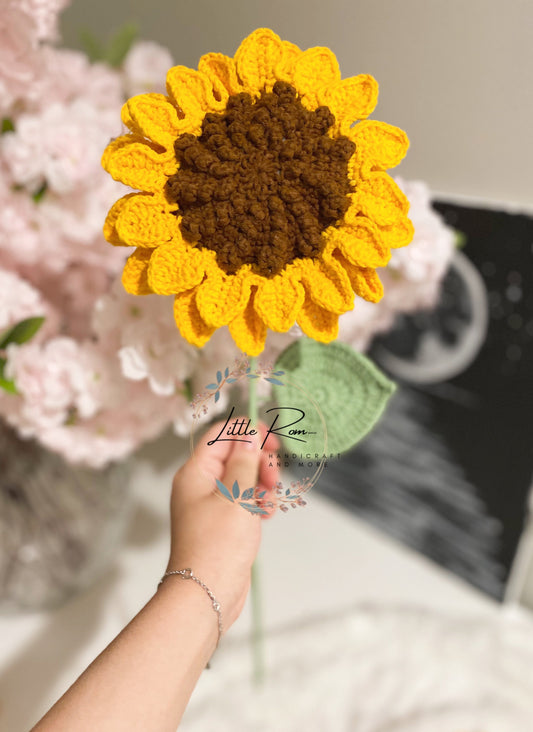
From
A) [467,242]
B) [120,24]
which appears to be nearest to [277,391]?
[467,242]

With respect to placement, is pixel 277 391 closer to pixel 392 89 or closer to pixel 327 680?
pixel 392 89

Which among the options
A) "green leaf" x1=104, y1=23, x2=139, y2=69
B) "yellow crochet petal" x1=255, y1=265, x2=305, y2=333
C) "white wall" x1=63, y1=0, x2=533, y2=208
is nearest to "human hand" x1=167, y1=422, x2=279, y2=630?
"yellow crochet petal" x1=255, y1=265, x2=305, y2=333

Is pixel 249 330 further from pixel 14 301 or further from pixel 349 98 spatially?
pixel 14 301

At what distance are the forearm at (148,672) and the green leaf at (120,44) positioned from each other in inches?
23.6

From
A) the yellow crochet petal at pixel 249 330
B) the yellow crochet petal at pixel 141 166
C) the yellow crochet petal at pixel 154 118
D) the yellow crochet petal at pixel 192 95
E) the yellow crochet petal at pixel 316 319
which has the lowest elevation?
the yellow crochet petal at pixel 249 330

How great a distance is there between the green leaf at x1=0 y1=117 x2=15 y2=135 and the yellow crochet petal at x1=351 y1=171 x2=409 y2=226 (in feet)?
1.30

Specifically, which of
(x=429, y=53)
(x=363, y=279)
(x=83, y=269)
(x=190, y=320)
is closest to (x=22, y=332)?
(x=83, y=269)

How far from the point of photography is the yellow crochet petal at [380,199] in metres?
0.37

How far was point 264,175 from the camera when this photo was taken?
0.36 meters

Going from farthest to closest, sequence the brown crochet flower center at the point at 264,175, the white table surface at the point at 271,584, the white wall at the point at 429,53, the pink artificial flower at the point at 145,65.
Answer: the white table surface at the point at 271,584 → the pink artificial flower at the point at 145,65 → the white wall at the point at 429,53 → the brown crochet flower center at the point at 264,175

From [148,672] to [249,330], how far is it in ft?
0.83

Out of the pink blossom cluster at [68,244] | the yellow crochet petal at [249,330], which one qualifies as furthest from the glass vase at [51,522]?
the yellow crochet petal at [249,330]

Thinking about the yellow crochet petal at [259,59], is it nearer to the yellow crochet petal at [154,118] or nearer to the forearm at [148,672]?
the yellow crochet petal at [154,118]

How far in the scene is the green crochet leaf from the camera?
0.47m
